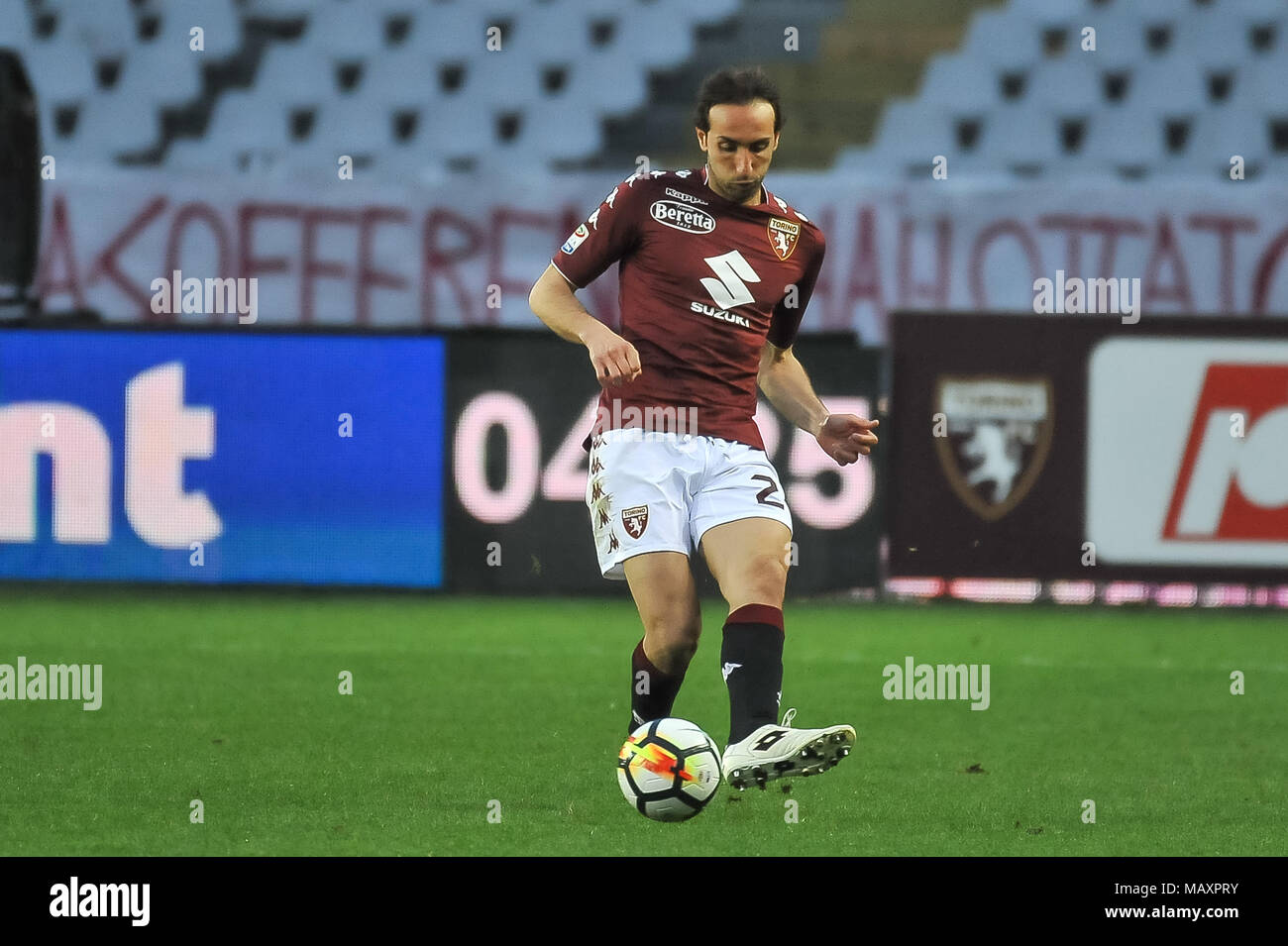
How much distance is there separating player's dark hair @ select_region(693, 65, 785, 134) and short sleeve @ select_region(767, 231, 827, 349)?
0.46 m

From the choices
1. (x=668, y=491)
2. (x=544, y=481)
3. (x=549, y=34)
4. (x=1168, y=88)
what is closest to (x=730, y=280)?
(x=668, y=491)

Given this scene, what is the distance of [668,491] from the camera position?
4.91m

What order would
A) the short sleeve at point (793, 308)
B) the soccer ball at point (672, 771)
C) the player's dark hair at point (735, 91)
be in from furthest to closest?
1. the short sleeve at point (793, 308)
2. the player's dark hair at point (735, 91)
3. the soccer ball at point (672, 771)

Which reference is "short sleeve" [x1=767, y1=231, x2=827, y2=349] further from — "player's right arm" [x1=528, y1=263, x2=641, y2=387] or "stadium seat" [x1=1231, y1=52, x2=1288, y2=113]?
"stadium seat" [x1=1231, y1=52, x2=1288, y2=113]

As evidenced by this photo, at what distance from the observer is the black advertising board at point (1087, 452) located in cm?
1087

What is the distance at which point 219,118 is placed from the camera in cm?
1603

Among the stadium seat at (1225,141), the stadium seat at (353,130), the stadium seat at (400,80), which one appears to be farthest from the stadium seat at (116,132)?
the stadium seat at (1225,141)

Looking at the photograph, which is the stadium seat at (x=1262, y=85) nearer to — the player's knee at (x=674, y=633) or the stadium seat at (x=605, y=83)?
the stadium seat at (x=605, y=83)

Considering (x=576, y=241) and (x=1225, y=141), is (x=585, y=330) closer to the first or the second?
(x=576, y=241)

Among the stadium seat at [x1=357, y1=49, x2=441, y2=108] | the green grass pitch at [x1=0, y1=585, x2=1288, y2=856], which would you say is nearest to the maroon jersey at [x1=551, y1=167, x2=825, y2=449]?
the green grass pitch at [x1=0, y1=585, x2=1288, y2=856]

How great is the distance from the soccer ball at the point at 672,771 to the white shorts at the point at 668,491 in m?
0.47

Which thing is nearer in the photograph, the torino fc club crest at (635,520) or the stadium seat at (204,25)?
the torino fc club crest at (635,520)

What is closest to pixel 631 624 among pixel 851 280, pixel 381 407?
pixel 381 407

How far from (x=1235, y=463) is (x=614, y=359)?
23.3 ft
